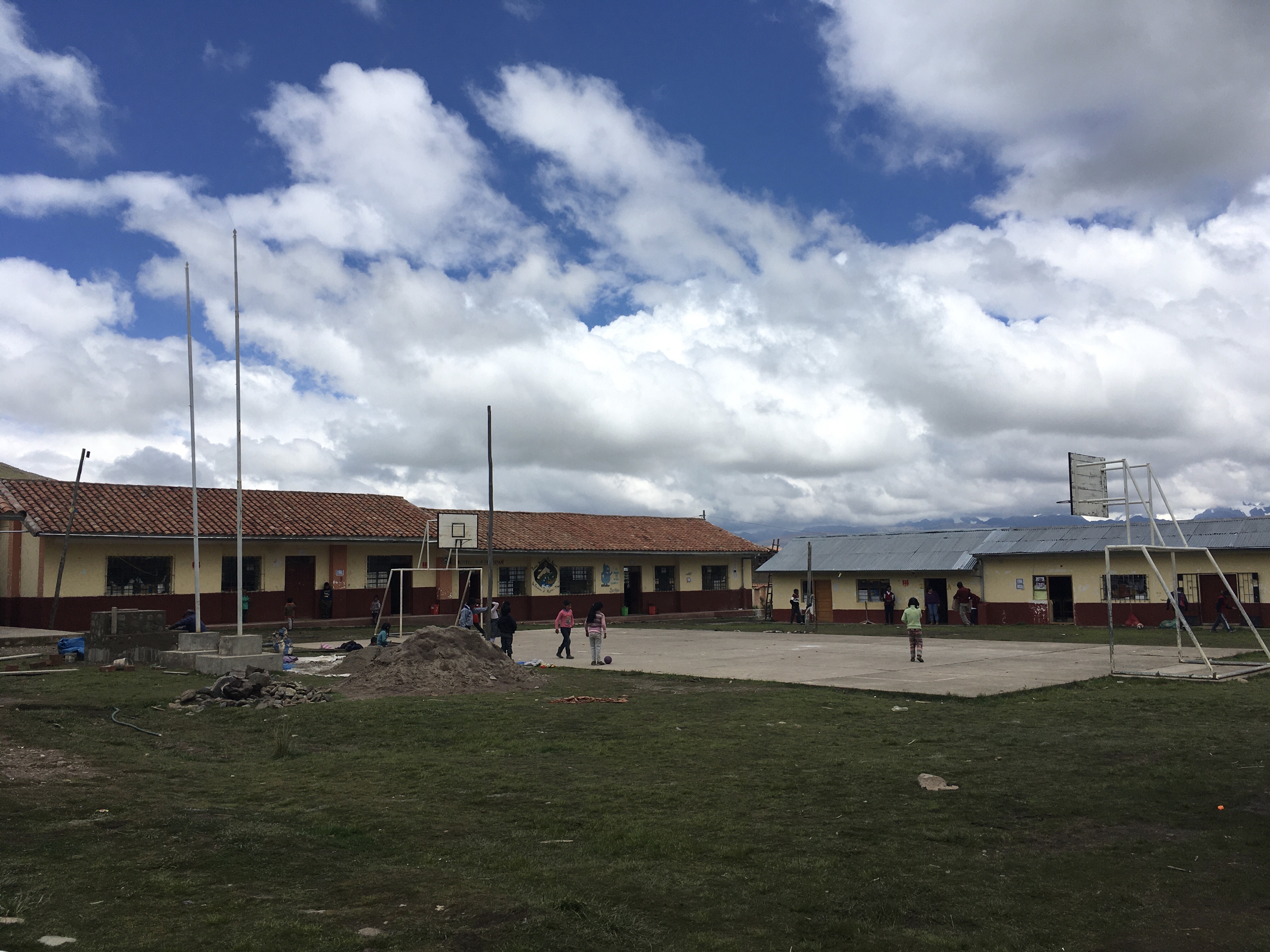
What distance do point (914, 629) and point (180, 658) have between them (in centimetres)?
1569

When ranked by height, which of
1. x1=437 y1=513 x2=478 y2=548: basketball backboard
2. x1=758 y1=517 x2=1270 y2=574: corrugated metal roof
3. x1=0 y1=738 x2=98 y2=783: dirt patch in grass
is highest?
x1=437 y1=513 x2=478 y2=548: basketball backboard

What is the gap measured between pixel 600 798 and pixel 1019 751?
492 cm

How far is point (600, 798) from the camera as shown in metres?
8.37

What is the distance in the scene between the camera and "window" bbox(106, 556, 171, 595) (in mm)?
31469

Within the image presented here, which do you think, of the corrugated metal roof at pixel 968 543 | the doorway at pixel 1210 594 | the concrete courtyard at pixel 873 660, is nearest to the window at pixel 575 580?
the corrugated metal roof at pixel 968 543

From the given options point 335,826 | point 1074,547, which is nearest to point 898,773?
point 335,826

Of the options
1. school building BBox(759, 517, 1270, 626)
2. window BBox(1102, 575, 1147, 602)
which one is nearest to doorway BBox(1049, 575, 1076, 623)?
school building BBox(759, 517, 1270, 626)

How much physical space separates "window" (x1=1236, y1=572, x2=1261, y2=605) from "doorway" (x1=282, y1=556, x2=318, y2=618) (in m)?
32.9

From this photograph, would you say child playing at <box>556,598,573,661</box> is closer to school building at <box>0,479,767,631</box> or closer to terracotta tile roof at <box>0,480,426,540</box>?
Answer: school building at <box>0,479,767,631</box>

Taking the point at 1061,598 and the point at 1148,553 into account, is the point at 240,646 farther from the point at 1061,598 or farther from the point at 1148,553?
the point at 1061,598

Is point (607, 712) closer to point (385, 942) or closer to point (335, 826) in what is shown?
point (335, 826)

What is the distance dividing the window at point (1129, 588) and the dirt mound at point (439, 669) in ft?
81.3

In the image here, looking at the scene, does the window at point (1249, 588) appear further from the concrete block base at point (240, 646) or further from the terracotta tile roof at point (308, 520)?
the concrete block base at point (240, 646)

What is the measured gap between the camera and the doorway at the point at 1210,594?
31.7 metres
